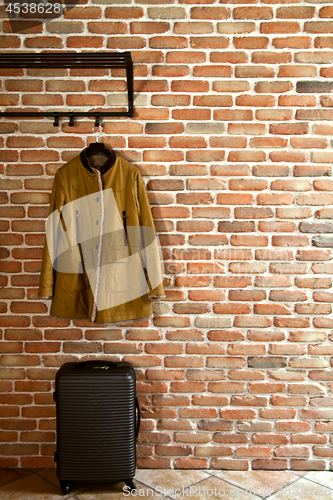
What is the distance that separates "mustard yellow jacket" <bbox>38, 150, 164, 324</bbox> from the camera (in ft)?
5.87

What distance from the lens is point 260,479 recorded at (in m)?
1.86

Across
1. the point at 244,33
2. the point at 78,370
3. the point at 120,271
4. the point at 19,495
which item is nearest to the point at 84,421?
the point at 78,370

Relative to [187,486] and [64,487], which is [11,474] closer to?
[64,487]

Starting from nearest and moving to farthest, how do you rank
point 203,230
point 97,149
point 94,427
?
point 94,427, point 97,149, point 203,230

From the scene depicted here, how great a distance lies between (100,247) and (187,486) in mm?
1202

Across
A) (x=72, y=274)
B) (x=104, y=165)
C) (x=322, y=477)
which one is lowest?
(x=322, y=477)

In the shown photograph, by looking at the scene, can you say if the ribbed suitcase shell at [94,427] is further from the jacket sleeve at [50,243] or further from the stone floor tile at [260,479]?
the stone floor tile at [260,479]

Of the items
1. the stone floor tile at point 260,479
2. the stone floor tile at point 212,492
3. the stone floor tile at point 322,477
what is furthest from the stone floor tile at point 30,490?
the stone floor tile at point 322,477

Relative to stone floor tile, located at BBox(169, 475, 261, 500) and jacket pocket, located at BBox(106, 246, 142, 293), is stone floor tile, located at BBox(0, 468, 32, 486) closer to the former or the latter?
stone floor tile, located at BBox(169, 475, 261, 500)

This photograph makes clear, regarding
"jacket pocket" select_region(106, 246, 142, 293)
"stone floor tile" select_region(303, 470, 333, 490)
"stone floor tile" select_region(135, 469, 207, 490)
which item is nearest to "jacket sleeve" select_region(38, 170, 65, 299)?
"jacket pocket" select_region(106, 246, 142, 293)

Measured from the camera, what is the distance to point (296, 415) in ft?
6.40

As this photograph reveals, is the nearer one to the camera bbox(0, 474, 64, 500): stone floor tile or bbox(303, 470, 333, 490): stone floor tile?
bbox(0, 474, 64, 500): stone floor tile

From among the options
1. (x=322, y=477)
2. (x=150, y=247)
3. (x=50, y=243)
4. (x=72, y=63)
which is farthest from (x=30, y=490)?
(x=72, y=63)

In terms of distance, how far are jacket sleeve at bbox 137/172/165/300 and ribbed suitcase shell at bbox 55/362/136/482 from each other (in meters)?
0.42
